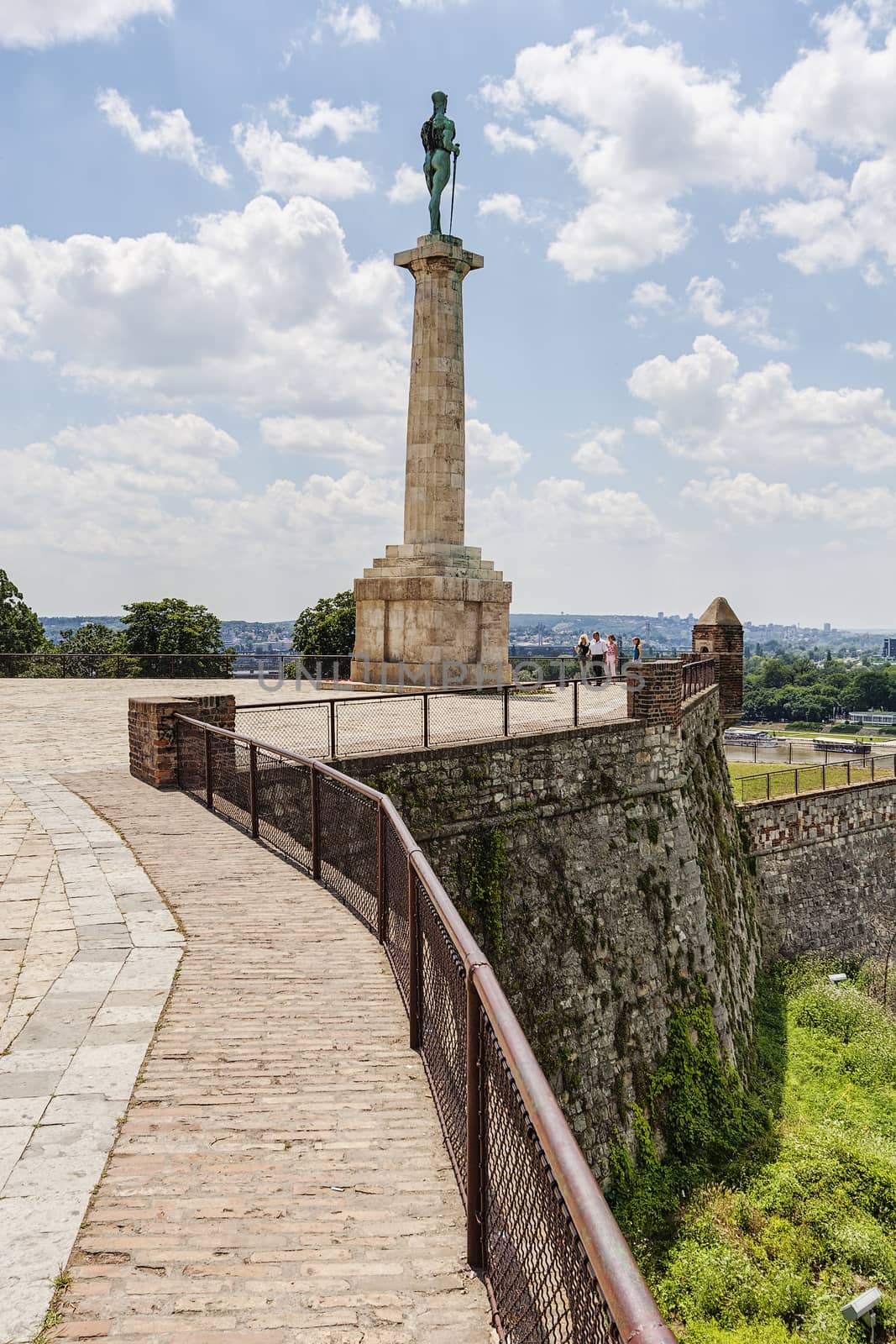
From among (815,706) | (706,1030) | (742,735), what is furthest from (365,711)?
(815,706)

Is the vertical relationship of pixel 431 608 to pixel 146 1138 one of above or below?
above

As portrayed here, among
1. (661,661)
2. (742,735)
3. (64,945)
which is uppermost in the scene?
(661,661)

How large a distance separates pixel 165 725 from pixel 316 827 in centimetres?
366

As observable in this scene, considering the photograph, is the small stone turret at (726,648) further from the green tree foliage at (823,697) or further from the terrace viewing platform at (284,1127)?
the green tree foliage at (823,697)

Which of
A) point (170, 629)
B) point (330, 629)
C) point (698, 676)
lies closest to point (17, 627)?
point (170, 629)

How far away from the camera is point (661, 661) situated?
528 inches

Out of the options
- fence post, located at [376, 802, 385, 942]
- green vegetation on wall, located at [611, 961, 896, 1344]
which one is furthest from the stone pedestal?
fence post, located at [376, 802, 385, 942]

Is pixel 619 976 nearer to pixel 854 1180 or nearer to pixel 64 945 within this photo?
pixel 854 1180

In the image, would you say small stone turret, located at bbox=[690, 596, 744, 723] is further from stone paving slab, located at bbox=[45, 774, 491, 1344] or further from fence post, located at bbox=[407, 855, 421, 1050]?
fence post, located at bbox=[407, 855, 421, 1050]

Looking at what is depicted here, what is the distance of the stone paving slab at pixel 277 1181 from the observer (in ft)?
8.98

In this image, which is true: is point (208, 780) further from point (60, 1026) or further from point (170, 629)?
point (170, 629)

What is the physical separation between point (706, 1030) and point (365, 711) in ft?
20.6

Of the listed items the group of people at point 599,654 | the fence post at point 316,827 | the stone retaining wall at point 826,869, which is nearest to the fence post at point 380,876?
the fence post at point 316,827

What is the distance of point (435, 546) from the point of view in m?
19.9
